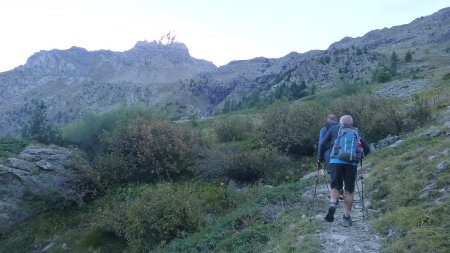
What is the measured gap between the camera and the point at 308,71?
92438 mm

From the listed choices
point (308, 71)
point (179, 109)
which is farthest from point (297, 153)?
point (179, 109)

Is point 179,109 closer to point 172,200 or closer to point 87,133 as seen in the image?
point 87,133

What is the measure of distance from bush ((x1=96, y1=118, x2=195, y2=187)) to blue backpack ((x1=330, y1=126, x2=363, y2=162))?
895 centimetres

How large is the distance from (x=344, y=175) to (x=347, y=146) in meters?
0.57

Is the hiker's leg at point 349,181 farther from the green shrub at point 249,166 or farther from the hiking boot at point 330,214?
the green shrub at point 249,166

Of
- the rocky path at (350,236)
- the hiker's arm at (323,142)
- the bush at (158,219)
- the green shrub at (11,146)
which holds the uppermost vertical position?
the hiker's arm at (323,142)

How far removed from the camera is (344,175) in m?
8.63

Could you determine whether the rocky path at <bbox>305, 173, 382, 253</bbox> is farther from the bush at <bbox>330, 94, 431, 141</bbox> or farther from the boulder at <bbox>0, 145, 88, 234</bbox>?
the boulder at <bbox>0, 145, 88, 234</bbox>

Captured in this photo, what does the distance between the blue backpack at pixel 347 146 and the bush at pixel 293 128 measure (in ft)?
29.8

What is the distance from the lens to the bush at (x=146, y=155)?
16781 millimetres

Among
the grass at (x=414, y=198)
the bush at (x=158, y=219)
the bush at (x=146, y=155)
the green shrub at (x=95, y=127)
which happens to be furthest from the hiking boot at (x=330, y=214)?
the green shrub at (x=95, y=127)

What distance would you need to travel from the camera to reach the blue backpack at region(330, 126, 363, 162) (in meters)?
8.45

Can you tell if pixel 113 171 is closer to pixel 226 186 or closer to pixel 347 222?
pixel 226 186

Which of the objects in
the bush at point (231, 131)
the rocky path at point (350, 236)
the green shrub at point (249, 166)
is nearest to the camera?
the rocky path at point (350, 236)
